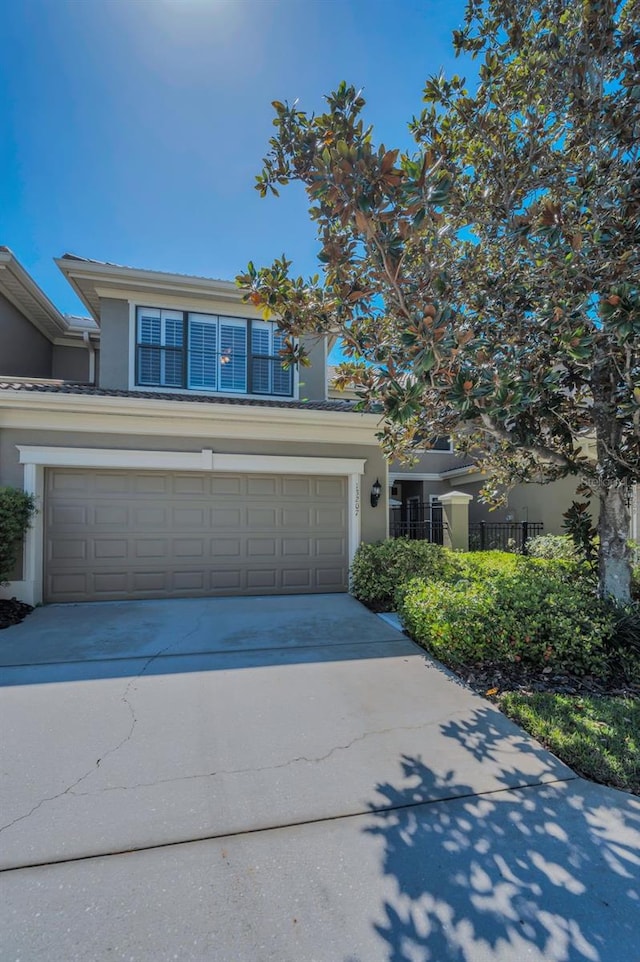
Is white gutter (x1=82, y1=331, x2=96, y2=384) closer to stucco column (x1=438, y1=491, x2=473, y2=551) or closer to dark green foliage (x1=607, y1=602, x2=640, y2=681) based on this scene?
Answer: stucco column (x1=438, y1=491, x2=473, y2=551)

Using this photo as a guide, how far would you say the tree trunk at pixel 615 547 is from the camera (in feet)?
18.0

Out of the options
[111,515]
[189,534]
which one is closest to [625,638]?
[189,534]

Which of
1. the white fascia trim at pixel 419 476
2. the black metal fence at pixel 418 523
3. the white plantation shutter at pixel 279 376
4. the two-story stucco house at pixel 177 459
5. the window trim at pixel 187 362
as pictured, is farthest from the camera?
the white fascia trim at pixel 419 476

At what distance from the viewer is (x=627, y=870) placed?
7.44ft

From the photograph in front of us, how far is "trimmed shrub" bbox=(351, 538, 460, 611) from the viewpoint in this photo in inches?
302

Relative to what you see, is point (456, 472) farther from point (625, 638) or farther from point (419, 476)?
point (625, 638)

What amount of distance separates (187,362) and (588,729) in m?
9.09

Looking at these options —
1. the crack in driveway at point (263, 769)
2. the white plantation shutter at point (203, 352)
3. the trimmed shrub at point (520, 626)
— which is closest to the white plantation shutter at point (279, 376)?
the white plantation shutter at point (203, 352)

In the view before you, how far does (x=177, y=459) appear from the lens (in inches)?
311

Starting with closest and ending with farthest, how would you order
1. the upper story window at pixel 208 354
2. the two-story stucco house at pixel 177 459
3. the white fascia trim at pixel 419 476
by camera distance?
1. the two-story stucco house at pixel 177 459
2. the upper story window at pixel 208 354
3. the white fascia trim at pixel 419 476

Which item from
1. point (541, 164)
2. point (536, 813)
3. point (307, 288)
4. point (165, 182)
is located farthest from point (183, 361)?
point (536, 813)

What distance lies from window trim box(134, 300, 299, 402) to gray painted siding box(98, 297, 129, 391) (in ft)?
0.38

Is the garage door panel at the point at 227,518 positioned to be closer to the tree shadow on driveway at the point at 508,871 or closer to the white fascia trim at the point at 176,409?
the white fascia trim at the point at 176,409

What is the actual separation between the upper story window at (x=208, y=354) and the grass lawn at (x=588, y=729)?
296 inches
